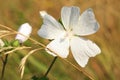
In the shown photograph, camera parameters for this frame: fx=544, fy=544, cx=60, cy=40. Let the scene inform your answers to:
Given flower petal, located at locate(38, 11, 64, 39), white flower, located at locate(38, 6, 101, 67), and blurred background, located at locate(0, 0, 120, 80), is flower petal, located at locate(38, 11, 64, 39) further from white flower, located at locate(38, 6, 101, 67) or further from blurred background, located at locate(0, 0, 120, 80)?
blurred background, located at locate(0, 0, 120, 80)

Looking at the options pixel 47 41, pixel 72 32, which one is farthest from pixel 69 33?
pixel 47 41

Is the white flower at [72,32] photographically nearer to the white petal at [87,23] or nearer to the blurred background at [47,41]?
the white petal at [87,23]

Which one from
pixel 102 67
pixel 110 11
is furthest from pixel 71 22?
pixel 110 11

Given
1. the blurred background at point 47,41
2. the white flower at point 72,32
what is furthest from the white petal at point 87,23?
the blurred background at point 47,41

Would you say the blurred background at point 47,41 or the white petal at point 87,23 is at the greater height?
the white petal at point 87,23

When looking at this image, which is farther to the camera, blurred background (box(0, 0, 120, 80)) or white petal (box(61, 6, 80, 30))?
blurred background (box(0, 0, 120, 80))

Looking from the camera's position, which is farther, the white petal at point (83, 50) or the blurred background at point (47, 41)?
the blurred background at point (47, 41)

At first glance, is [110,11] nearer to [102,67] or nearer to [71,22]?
[102,67]

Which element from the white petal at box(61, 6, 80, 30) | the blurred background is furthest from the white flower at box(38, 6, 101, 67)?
the blurred background

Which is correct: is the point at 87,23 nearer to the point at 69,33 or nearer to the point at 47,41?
the point at 69,33
